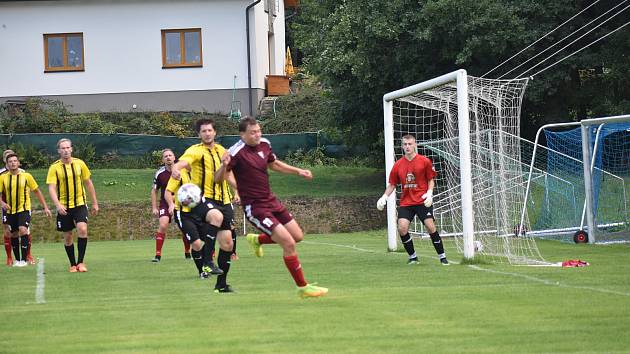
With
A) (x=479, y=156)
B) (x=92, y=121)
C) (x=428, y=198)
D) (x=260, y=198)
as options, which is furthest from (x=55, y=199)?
(x=92, y=121)

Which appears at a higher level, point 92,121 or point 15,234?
point 92,121

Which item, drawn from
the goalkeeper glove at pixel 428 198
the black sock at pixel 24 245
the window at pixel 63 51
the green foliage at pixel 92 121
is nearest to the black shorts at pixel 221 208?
the goalkeeper glove at pixel 428 198

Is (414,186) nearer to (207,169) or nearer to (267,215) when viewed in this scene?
(207,169)

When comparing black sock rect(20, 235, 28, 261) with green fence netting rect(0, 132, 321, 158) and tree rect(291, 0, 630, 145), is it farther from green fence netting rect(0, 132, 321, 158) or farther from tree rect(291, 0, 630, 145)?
green fence netting rect(0, 132, 321, 158)

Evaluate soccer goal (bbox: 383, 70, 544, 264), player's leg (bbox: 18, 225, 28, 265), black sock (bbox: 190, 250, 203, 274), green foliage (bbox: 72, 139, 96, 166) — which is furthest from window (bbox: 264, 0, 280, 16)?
black sock (bbox: 190, 250, 203, 274)

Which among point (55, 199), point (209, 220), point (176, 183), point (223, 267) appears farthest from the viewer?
point (176, 183)

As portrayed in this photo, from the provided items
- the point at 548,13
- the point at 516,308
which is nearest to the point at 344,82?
the point at 548,13

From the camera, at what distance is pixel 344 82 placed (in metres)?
32.6

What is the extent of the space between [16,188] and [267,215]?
891 centimetres

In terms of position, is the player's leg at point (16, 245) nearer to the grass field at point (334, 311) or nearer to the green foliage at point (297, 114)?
the grass field at point (334, 311)

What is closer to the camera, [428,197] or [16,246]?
[428,197]

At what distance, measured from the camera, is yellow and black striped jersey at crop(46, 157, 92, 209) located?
16.2 metres

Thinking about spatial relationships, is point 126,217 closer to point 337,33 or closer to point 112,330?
point 337,33

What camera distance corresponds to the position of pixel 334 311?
1002cm
